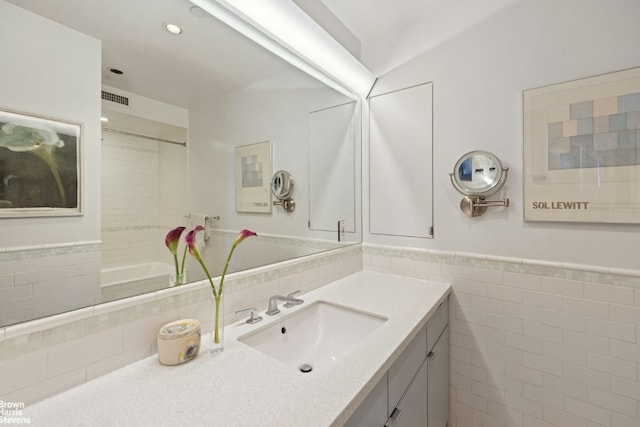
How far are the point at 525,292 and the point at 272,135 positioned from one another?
5.23 feet

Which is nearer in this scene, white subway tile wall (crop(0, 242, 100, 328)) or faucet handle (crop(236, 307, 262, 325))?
white subway tile wall (crop(0, 242, 100, 328))

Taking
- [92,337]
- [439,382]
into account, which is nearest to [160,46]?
[92,337]

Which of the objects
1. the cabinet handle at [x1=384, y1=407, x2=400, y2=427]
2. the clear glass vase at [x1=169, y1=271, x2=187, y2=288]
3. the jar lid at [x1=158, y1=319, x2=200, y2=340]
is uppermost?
the clear glass vase at [x1=169, y1=271, x2=187, y2=288]

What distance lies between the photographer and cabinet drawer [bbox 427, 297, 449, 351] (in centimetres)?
128

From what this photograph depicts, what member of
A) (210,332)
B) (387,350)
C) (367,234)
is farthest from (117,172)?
(367,234)

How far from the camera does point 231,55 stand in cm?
127

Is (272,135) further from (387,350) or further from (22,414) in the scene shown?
(22,414)

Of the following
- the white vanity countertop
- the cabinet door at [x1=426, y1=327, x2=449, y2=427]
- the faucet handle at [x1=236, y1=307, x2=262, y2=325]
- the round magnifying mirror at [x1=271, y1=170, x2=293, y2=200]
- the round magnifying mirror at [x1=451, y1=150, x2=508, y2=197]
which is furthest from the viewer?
the round magnifying mirror at [x1=271, y1=170, x2=293, y2=200]

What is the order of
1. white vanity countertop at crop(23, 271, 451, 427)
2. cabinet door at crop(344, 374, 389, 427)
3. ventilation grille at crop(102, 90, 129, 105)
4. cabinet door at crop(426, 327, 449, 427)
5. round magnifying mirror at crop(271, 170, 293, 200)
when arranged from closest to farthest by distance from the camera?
white vanity countertop at crop(23, 271, 451, 427)
cabinet door at crop(344, 374, 389, 427)
ventilation grille at crop(102, 90, 129, 105)
cabinet door at crop(426, 327, 449, 427)
round magnifying mirror at crop(271, 170, 293, 200)

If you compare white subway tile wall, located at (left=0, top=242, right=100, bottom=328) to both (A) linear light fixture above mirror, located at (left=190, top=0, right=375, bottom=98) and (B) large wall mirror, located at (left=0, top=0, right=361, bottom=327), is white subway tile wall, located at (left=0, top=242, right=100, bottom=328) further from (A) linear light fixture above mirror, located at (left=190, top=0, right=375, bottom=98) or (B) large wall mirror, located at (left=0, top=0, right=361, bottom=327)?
(A) linear light fixture above mirror, located at (left=190, top=0, right=375, bottom=98)

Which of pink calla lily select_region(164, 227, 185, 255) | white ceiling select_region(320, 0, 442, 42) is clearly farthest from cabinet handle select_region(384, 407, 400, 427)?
white ceiling select_region(320, 0, 442, 42)

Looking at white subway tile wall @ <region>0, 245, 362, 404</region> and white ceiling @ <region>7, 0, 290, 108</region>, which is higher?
white ceiling @ <region>7, 0, 290, 108</region>

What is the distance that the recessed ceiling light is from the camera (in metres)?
1.00

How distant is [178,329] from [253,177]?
0.80 m
